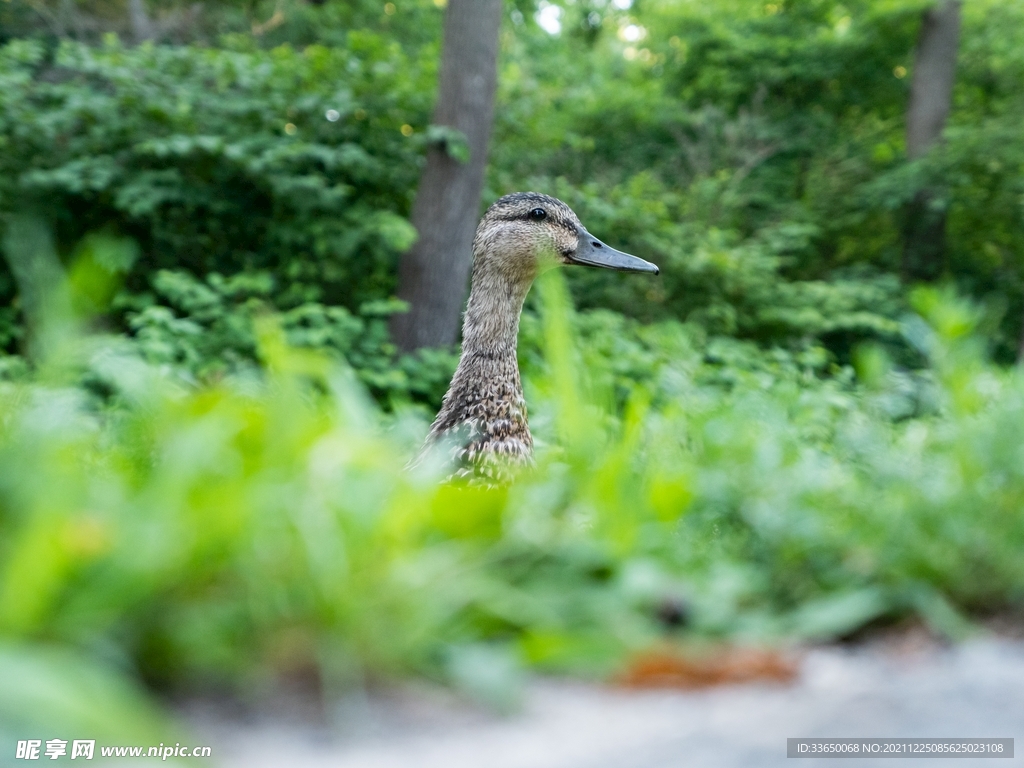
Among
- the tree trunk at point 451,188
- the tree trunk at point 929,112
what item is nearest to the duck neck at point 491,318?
the tree trunk at point 451,188

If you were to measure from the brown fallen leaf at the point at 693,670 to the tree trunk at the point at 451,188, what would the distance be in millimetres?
6925

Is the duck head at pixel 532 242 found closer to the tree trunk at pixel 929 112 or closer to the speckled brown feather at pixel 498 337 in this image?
the speckled brown feather at pixel 498 337

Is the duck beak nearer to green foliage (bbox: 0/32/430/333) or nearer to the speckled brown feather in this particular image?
the speckled brown feather

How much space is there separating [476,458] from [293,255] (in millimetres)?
5490

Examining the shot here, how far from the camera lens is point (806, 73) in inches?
500

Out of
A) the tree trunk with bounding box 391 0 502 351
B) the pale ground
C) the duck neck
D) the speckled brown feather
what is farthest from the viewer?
the tree trunk with bounding box 391 0 502 351

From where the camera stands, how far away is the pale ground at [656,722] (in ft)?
3.61

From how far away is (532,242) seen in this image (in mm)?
4527

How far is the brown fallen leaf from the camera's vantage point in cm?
128

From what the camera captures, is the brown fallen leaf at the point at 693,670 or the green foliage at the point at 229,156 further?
the green foliage at the point at 229,156

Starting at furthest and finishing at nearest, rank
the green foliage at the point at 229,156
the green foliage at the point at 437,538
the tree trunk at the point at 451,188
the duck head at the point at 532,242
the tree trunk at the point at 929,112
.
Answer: the tree trunk at the point at 929,112
the tree trunk at the point at 451,188
the green foliage at the point at 229,156
the duck head at the point at 532,242
the green foliage at the point at 437,538

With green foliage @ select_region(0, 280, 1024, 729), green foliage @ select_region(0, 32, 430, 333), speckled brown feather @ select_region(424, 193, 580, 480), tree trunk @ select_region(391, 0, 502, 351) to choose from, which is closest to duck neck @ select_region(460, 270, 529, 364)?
speckled brown feather @ select_region(424, 193, 580, 480)

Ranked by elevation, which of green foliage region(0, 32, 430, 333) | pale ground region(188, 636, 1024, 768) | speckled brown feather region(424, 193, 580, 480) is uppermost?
green foliage region(0, 32, 430, 333)

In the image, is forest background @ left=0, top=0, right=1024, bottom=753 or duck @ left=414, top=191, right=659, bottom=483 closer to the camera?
forest background @ left=0, top=0, right=1024, bottom=753
